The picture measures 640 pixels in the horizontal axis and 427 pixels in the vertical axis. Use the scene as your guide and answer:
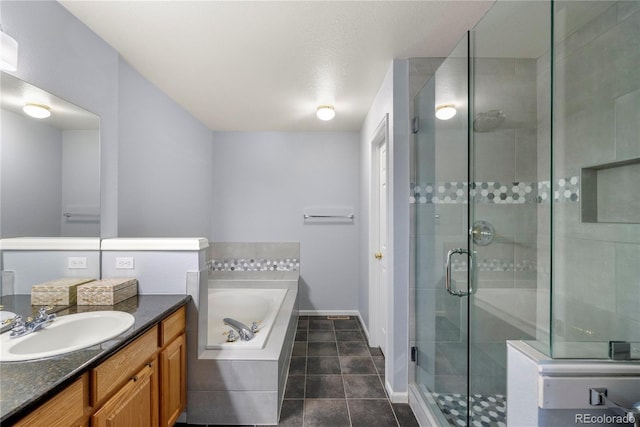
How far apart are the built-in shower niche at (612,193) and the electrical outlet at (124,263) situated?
2542 millimetres

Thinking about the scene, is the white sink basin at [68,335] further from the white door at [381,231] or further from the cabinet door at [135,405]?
the white door at [381,231]

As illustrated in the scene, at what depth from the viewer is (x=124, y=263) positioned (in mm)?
1754

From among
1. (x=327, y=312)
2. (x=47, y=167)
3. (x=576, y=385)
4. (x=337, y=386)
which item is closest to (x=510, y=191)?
(x=576, y=385)

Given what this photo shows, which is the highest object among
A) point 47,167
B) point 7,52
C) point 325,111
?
point 325,111

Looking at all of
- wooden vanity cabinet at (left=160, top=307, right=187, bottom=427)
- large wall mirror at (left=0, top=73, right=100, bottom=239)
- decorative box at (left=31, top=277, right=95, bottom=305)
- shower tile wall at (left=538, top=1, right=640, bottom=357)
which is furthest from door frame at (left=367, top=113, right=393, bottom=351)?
decorative box at (left=31, top=277, right=95, bottom=305)

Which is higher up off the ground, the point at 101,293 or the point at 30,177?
the point at 30,177

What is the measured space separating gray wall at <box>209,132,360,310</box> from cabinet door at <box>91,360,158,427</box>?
96.0 inches

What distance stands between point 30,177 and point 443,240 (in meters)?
2.22

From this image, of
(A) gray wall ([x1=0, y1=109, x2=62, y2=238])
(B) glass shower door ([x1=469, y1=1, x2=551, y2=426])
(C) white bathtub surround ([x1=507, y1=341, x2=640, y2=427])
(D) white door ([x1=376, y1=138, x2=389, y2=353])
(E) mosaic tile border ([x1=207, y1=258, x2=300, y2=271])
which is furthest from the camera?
(E) mosaic tile border ([x1=207, y1=258, x2=300, y2=271])

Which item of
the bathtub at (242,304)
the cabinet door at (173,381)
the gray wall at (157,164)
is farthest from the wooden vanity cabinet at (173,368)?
the bathtub at (242,304)

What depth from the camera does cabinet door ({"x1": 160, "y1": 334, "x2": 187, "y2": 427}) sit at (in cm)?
154

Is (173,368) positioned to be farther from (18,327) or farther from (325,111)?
(325,111)

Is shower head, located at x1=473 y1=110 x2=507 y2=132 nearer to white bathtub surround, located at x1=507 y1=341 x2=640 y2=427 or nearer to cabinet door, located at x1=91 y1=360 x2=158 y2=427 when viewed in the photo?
white bathtub surround, located at x1=507 y1=341 x2=640 y2=427

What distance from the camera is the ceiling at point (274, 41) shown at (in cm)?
156
